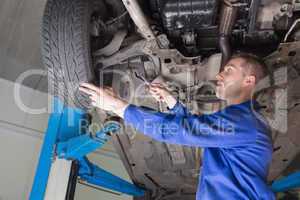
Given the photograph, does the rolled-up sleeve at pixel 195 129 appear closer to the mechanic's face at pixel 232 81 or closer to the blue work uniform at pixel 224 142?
the blue work uniform at pixel 224 142

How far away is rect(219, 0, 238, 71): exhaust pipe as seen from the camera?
1976 millimetres

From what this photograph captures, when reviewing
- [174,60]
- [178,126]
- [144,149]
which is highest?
[174,60]

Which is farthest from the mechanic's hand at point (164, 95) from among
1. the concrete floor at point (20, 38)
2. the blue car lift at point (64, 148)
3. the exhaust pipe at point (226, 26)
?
the concrete floor at point (20, 38)

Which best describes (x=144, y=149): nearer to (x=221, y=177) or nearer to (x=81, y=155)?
(x=81, y=155)

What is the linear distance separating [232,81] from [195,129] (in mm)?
341

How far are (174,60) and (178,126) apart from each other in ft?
2.44

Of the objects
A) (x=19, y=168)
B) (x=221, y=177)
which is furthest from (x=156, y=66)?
(x=19, y=168)

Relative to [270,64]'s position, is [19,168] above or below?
below

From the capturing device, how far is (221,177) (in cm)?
153

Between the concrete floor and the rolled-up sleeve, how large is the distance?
7.32 feet

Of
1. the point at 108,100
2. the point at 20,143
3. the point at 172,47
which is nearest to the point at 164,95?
the point at 108,100

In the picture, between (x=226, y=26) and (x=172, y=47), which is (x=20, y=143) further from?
(x=226, y=26)

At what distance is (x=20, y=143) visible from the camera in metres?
3.75

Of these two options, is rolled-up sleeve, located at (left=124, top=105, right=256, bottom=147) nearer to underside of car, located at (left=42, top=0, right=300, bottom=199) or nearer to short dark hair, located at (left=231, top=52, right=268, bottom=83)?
short dark hair, located at (left=231, top=52, right=268, bottom=83)
